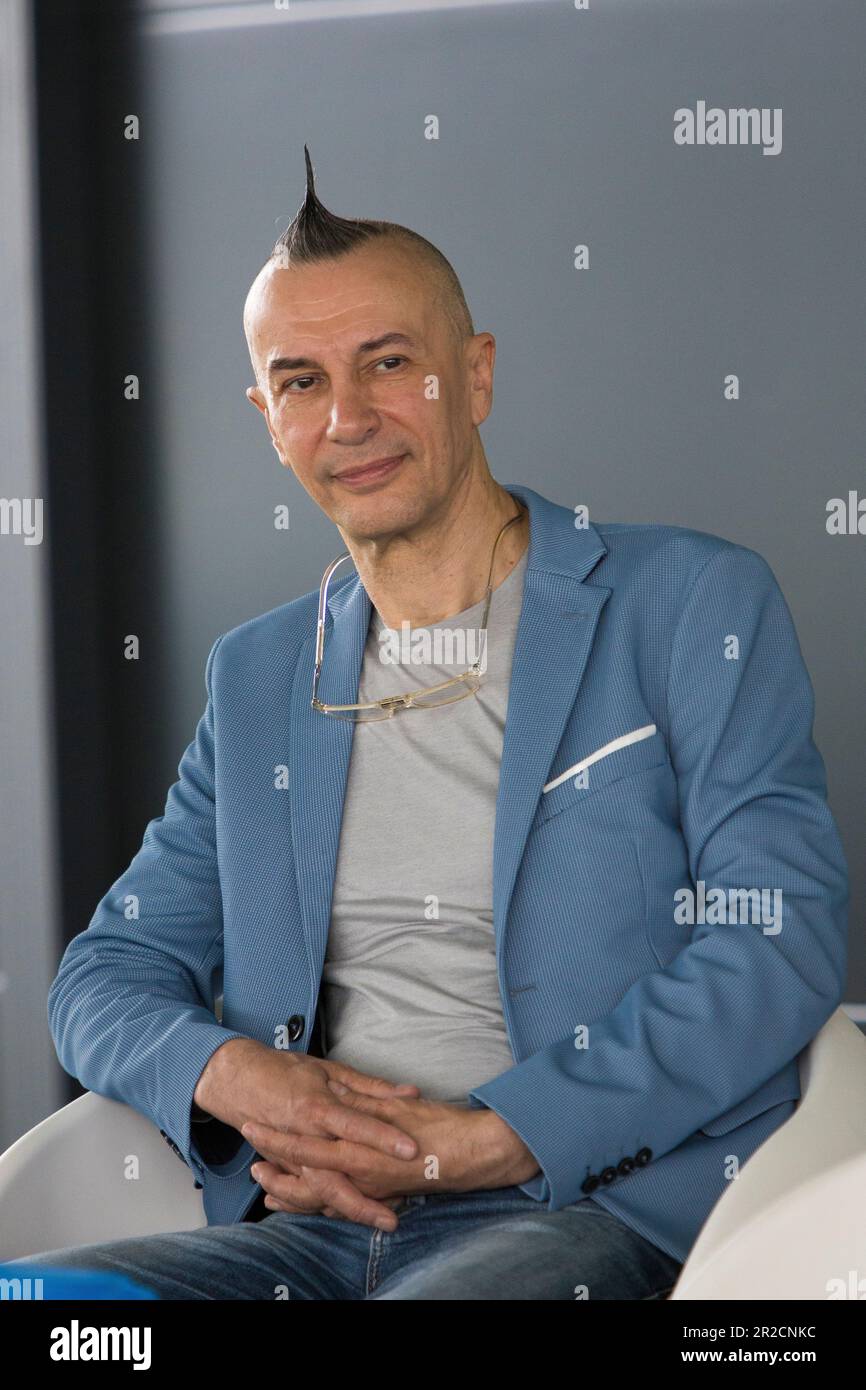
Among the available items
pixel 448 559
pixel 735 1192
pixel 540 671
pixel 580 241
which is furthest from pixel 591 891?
pixel 580 241

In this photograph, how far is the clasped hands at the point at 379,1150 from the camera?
158 cm

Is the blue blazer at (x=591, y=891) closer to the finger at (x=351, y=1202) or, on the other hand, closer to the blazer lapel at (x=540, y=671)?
the blazer lapel at (x=540, y=671)

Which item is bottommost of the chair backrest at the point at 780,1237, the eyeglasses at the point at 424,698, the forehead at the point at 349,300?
the chair backrest at the point at 780,1237

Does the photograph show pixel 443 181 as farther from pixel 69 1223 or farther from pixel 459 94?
pixel 69 1223

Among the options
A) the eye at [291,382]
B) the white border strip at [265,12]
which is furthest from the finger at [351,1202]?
the white border strip at [265,12]

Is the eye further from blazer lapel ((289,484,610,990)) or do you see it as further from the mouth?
blazer lapel ((289,484,610,990))

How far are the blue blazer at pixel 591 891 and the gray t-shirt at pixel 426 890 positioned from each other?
0.04 metres

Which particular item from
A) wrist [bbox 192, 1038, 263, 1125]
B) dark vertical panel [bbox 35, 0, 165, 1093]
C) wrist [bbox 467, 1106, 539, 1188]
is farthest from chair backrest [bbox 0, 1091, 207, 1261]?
dark vertical panel [bbox 35, 0, 165, 1093]

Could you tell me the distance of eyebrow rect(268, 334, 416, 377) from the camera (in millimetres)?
1883

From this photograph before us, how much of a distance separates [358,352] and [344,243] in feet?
0.47

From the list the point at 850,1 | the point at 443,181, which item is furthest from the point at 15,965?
the point at 850,1

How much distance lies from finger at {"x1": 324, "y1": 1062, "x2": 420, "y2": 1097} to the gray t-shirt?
6 centimetres
